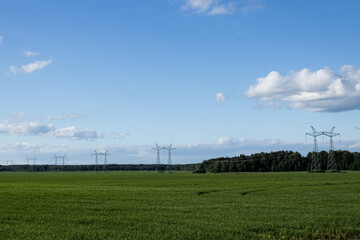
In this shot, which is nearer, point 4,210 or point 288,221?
point 288,221

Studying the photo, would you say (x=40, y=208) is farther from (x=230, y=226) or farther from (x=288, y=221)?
(x=288, y=221)

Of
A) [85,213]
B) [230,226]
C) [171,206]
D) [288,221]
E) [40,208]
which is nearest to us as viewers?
[230,226]

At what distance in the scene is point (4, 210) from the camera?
35.8 m

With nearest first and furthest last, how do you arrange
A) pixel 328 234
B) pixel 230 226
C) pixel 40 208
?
pixel 328 234, pixel 230 226, pixel 40 208

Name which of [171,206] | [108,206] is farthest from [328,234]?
[108,206]

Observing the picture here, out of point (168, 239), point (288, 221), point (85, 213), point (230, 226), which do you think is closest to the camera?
point (168, 239)

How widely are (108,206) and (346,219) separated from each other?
19279 millimetres

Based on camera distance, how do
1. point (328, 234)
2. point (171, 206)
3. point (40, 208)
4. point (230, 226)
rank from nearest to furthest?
point (328, 234) → point (230, 226) → point (40, 208) → point (171, 206)

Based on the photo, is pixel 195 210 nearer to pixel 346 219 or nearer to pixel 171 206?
pixel 171 206

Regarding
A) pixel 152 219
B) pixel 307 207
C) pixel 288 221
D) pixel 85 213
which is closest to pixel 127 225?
pixel 152 219

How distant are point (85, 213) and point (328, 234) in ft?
58.6

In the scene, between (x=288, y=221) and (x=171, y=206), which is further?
(x=171, y=206)

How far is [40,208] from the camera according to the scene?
37.7 m

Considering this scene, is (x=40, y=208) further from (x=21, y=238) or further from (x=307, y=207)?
(x=307, y=207)
